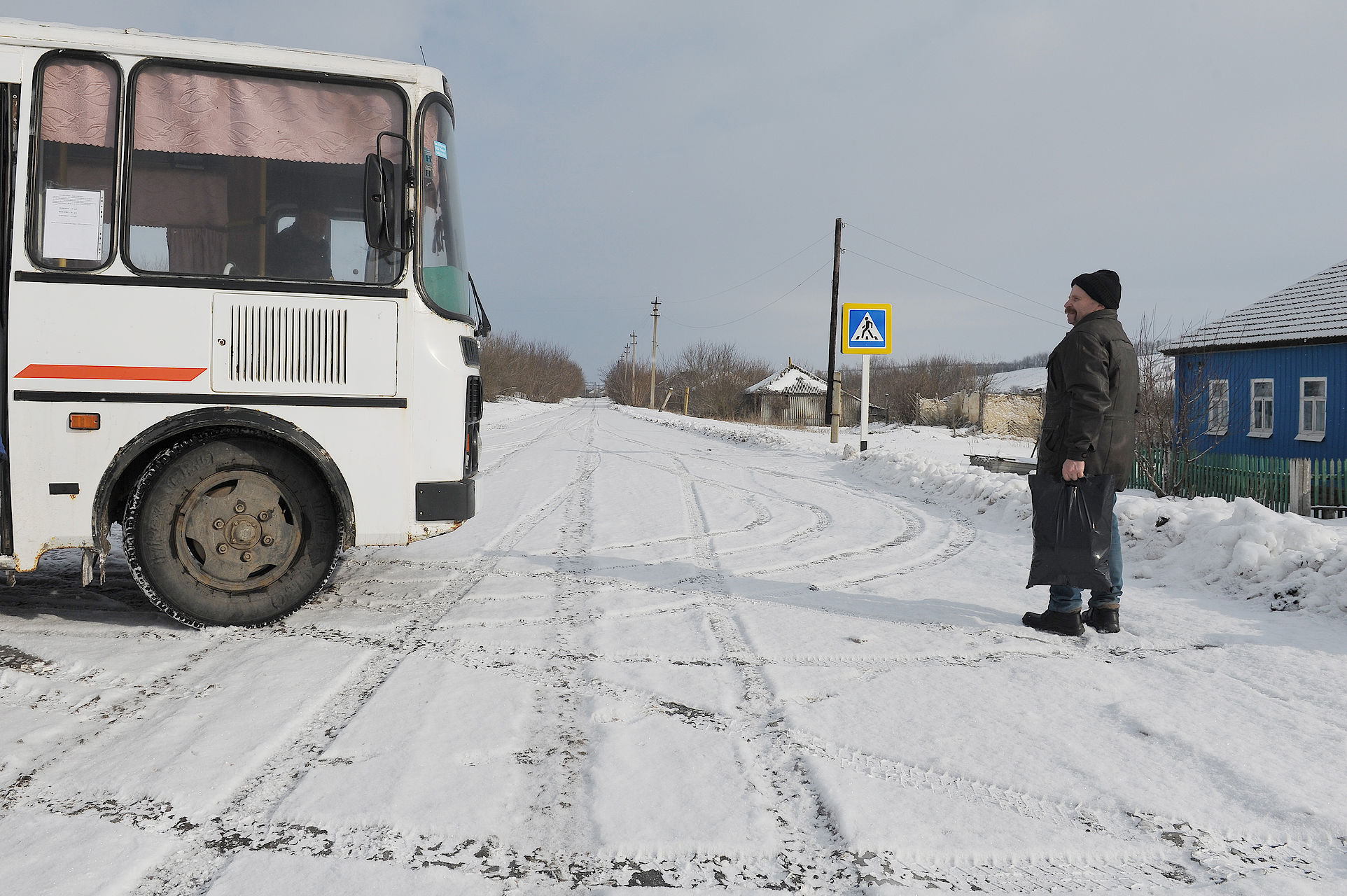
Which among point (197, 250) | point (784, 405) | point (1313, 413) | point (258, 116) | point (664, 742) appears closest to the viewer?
point (664, 742)

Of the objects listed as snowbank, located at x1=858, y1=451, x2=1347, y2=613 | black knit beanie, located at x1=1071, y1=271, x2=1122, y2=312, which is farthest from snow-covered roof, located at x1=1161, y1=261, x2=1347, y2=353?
black knit beanie, located at x1=1071, y1=271, x2=1122, y2=312

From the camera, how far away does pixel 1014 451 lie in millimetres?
27531

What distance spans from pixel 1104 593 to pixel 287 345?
189 inches

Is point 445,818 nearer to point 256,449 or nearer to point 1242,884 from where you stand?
point 1242,884

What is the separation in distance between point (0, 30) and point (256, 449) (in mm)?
2492

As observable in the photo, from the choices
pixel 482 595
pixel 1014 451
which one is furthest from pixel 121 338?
pixel 1014 451

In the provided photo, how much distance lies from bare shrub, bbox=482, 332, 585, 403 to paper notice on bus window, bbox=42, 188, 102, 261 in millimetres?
38045

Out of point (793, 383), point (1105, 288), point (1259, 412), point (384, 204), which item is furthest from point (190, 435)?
point (793, 383)

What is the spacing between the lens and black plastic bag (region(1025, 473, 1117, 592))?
4.53 meters

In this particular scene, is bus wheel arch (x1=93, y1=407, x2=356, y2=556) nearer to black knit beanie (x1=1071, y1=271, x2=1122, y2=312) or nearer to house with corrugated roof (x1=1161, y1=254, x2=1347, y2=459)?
black knit beanie (x1=1071, y1=271, x2=1122, y2=312)

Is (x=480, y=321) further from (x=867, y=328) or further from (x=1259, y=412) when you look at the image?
(x=1259, y=412)

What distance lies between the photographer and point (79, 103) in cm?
436

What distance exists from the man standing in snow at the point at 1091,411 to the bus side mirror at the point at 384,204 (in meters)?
3.75

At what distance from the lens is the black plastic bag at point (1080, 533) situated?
453 centimetres
